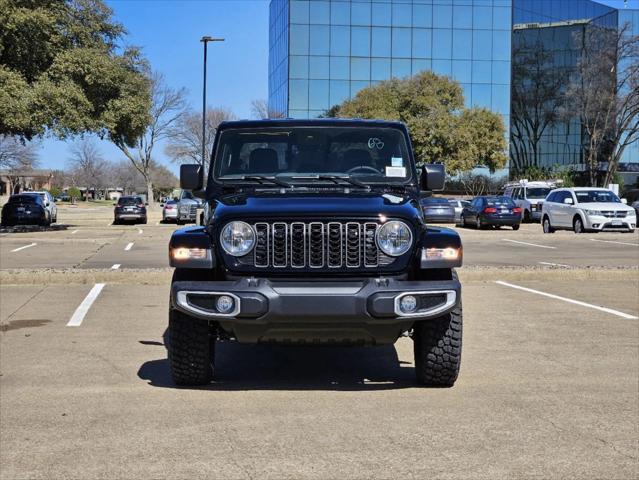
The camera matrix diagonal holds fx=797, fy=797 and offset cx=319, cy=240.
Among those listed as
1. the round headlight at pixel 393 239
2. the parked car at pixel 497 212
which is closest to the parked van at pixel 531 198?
the parked car at pixel 497 212

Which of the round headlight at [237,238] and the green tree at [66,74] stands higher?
the green tree at [66,74]

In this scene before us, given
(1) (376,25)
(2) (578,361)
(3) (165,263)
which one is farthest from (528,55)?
(2) (578,361)

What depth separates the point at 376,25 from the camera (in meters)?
64.8

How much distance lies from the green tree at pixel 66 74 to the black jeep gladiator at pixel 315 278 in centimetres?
2095

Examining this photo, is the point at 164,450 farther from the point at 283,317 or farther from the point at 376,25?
the point at 376,25

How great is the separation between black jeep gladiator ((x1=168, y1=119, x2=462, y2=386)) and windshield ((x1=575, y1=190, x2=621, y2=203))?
2286cm

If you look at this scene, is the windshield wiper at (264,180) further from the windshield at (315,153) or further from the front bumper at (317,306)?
the front bumper at (317,306)

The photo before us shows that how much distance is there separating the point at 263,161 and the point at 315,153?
17.6 inches

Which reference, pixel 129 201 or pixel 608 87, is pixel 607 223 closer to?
pixel 129 201

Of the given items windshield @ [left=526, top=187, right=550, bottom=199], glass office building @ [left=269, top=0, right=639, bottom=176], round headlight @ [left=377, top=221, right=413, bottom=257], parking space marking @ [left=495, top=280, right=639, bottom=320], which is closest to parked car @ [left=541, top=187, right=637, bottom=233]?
windshield @ [left=526, top=187, right=550, bottom=199]

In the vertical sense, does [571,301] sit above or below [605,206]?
below

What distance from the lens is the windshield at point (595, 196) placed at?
27.3m

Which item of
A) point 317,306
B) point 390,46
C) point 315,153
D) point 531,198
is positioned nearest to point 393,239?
point 317,306

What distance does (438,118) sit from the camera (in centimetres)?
5338
